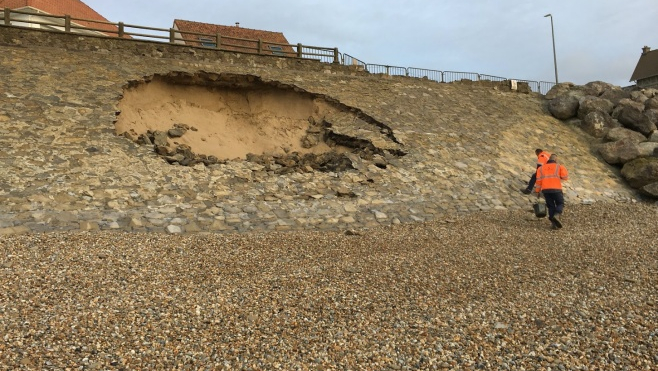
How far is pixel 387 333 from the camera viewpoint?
13.2 ft

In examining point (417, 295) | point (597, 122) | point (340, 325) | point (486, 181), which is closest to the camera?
point (340, 325)

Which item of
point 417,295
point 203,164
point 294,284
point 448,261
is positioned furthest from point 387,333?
point 203,164

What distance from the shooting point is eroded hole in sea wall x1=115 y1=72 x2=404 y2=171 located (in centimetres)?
1262

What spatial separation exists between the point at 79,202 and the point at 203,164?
3.11 metres

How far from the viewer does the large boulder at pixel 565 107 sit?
18.9 metres

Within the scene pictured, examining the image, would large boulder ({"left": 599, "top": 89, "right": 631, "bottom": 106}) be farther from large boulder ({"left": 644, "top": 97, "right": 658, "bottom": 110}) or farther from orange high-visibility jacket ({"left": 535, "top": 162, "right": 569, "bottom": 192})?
orange high-visibility jacket ({"left": 535, "top": 162, "right": 569, "bottom": 192})

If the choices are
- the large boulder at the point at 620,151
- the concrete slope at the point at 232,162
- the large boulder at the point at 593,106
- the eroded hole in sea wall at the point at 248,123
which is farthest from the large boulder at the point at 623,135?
the eroded hole in sea wall at the point at 248,123

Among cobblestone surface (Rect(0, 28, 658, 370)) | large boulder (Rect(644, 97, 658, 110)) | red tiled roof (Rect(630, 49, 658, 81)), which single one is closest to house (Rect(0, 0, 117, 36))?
cobblestone surface (Rect(0, 28, 658, 370))

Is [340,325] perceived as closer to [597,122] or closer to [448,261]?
[448,261]

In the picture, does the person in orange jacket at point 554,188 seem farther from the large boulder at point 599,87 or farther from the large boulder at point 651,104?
the large boulder at point 599,87

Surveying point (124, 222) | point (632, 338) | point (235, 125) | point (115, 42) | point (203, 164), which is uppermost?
point (115, 42)

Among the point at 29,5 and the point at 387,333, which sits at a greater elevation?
the point at 29,5

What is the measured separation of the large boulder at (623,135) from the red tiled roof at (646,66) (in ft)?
93.5

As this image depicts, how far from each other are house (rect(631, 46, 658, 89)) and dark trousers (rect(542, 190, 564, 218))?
126 ft
